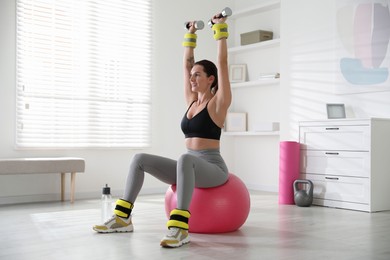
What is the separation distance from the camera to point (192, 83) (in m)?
3.24

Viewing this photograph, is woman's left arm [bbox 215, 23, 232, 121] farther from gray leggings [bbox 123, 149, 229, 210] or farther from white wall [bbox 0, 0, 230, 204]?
white wall [bbox 0, 0, 230, 204]

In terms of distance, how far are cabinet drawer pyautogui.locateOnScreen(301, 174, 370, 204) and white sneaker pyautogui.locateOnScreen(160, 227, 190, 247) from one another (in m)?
2.16

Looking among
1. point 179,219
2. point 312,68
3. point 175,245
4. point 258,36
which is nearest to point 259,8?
point 258,36

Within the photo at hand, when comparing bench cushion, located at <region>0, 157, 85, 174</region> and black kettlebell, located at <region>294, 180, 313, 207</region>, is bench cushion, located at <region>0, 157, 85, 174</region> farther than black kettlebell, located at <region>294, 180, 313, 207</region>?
No

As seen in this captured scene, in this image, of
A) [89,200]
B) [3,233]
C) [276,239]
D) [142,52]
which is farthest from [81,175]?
[276,239]

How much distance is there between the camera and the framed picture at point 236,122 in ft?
21.0

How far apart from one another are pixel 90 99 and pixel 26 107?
710 millimetres

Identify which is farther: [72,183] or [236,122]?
[236,122]

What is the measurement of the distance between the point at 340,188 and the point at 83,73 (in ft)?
9.58

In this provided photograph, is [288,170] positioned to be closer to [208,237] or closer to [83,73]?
[208,237]

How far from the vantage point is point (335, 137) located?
15.1ft

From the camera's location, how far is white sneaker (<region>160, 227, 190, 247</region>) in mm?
2688

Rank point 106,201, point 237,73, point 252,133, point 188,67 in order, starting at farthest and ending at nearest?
point 237,73
point 252,133
point 188,67
point 106,201

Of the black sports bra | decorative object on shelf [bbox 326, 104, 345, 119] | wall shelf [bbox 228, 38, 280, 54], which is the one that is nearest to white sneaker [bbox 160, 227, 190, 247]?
the black sports bra
